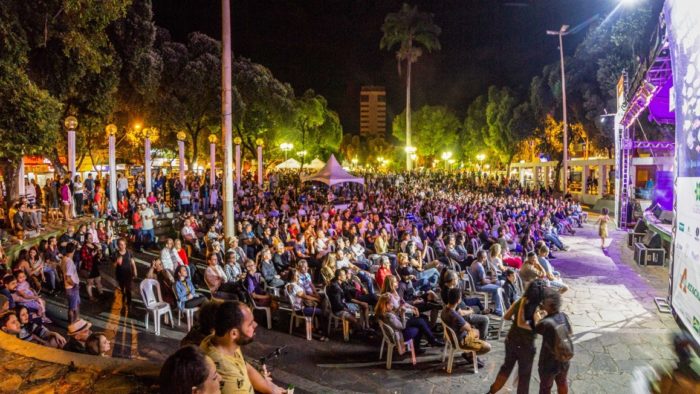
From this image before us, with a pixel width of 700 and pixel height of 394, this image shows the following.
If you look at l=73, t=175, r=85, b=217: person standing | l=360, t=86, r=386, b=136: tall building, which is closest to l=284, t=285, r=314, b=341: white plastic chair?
l=73, t=175, r=85, b=217: person standing

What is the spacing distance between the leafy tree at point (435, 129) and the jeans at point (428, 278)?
161 ft

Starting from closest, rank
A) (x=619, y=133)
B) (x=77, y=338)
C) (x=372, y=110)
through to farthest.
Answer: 1. (x=77, y=338)
2. (x=619, y=133)
3. (x=372, y=110)

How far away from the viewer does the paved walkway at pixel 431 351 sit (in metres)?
5.69

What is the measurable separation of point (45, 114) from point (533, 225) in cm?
1283

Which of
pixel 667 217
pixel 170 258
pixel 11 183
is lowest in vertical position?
pixel 170 258

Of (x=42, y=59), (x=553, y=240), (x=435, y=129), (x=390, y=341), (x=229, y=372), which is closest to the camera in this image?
(x=229, y=372)

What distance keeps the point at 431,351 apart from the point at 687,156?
397cm

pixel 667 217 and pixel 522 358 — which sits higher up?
pixel 667 217

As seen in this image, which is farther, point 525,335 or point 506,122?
point 506,122

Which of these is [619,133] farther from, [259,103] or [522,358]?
[259,103]

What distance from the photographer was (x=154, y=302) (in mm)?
7484

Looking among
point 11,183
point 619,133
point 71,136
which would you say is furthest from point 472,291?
point 11,183

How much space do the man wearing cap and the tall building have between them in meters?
148

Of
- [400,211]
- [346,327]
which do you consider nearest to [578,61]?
[400,211]
